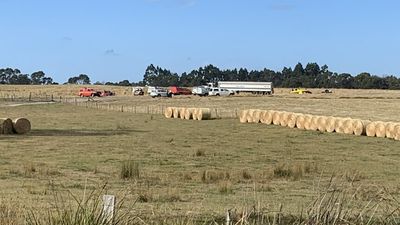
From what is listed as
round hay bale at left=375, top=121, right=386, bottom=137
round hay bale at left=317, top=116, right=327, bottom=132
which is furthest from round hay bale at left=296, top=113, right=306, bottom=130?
round hay bale at left=375, top=121, right=386, bottom=137

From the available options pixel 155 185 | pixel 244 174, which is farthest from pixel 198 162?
pixel 155 185

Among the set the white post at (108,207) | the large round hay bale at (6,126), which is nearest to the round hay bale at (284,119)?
the large round hay bale at (6,126)

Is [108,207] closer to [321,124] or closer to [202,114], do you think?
[321,124]

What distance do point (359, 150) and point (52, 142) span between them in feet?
45.1

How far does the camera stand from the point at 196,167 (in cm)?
2189

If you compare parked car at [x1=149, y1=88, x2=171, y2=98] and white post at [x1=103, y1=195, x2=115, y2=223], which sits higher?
white post at [x1=103, y1=195, x2=115, y2=223]

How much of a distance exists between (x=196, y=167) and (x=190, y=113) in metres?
37.7

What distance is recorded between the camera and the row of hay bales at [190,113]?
57.9m

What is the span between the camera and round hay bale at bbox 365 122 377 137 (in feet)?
127

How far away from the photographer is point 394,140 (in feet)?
118

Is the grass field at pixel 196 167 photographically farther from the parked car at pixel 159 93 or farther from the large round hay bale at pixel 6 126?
the parked car at pixel 159 93

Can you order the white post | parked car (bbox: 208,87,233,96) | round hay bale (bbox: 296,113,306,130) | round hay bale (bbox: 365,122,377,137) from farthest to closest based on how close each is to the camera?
parked car (bbox: 208,87,233,96)
round hay bale (bbox: 296,113,306,130)
round hay bale (bbox: 365,122,377,137)
the white post

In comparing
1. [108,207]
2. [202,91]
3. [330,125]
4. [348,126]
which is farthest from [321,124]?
[202,91]

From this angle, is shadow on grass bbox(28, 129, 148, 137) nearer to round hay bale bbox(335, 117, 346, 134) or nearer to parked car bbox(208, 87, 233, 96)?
round hay bale bbox(335, 117, 346, 134)
